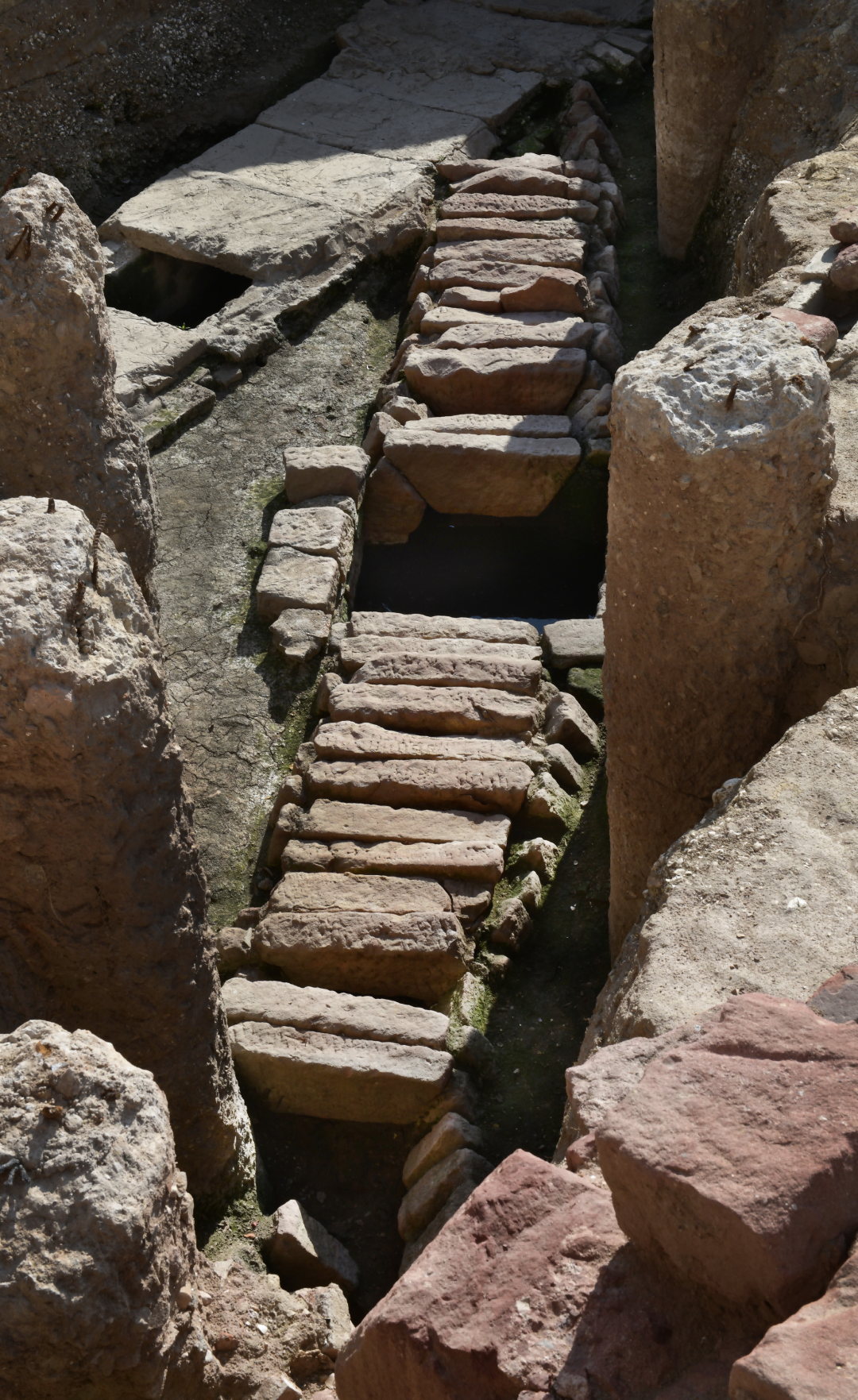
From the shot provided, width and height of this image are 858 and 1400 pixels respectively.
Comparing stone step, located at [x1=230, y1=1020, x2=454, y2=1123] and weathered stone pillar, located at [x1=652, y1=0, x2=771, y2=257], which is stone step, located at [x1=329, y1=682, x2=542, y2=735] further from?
weathered stone pillar, located at [x1=652, y1=0, x2=771, y2=257]

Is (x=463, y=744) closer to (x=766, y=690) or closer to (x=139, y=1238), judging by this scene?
(x=766, y=690)

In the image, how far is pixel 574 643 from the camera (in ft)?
18.8

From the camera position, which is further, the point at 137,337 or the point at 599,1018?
the point at 137,337

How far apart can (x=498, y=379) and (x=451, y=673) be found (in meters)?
2.22

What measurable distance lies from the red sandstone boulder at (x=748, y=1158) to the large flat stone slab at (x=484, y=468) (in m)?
4.78

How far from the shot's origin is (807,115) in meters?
6.71

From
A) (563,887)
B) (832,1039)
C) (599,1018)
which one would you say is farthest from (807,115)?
(832,1039)

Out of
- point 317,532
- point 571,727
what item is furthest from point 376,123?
point 571,727

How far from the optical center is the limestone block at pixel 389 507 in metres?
6.64

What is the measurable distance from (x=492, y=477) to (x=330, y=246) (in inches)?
94.9

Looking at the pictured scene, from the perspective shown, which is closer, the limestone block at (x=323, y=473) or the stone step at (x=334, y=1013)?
the stone step at (x=334, y=1013)

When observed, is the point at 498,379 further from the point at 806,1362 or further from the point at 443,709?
the point at 806,1362

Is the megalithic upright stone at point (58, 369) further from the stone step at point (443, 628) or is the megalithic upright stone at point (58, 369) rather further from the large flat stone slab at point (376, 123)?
the large flat stone slab at point (376, 123)

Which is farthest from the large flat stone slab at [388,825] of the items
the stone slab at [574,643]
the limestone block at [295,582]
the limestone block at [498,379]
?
the limestone block at [498,379]
